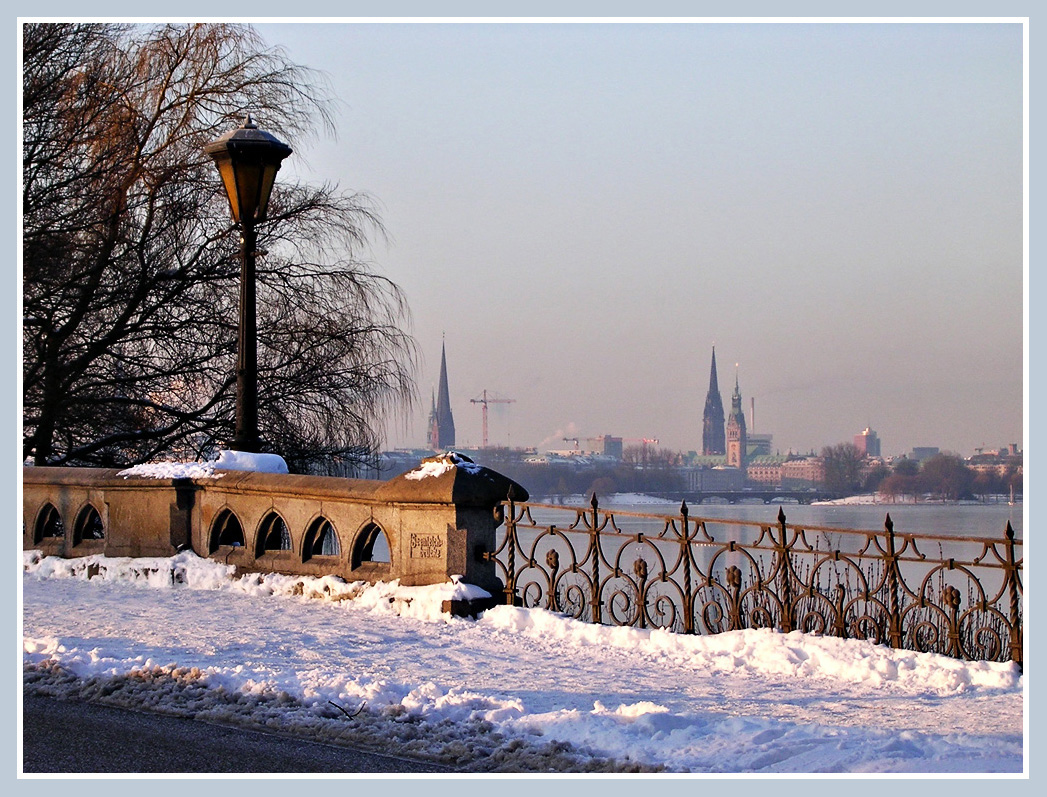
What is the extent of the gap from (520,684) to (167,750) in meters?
1.91

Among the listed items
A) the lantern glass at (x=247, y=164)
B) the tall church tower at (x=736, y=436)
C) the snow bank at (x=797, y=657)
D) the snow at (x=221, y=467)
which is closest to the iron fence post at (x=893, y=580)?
the snow bank at (x=797, y=657)

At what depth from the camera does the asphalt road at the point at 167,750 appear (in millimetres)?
5047

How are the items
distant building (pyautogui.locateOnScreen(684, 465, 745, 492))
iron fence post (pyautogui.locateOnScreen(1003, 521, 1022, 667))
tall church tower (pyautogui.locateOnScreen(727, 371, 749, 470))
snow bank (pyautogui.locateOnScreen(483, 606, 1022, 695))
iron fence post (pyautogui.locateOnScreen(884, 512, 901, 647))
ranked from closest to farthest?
snow bank (pyautogui.locateOnScreen(483, 606, 1022, 695))
iron fence post (pyautogui.locateOnScreen(1003, 521, 1022, 667))
iron fence post (pyautogui.locateOnScreen(884, 512, 901, 647))
distant building (pyautogui.locateOnScreen(684, 465, 745, 492))
tall church tower (pyautogui.locateOnScreen(727, 371, 749, 470))

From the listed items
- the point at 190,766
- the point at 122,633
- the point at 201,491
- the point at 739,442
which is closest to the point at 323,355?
the point at 201,491

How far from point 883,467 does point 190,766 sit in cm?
3825

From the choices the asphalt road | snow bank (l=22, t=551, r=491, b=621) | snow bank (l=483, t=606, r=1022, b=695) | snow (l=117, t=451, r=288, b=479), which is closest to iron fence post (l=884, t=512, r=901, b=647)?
snow bank (l=483, t=606, r=1022, b=695)

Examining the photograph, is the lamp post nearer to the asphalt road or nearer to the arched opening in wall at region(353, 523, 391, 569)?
the arched opening in wall at region(353, 523, 391, 569)

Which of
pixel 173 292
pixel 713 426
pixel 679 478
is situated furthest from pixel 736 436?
pixel 173 292

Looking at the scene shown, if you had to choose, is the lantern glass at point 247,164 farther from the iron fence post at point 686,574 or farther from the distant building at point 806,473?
the distant building at point 806,473

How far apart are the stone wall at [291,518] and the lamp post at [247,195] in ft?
2.30

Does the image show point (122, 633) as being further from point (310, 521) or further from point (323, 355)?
point (323, 355)

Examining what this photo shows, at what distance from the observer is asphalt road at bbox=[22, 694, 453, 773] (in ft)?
16.6

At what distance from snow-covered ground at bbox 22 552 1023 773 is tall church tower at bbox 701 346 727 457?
133 meters

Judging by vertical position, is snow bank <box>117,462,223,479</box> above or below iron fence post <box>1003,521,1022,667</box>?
above
